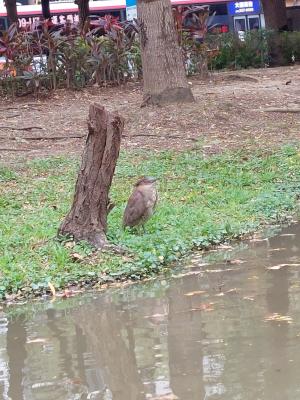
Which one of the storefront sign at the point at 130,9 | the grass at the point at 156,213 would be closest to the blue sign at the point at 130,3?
the storefront sign at the point at 130,9

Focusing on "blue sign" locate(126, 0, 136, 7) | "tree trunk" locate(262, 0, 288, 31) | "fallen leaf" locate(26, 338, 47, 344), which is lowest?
"fallen leaf" locate(26, 338, 47, 344)

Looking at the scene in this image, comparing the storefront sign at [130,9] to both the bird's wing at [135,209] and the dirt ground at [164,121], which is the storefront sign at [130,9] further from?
the bird's wing at [135,209]

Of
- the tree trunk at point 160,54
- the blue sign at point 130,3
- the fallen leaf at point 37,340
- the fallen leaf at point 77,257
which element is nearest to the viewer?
the fallen leaf at point 37,340

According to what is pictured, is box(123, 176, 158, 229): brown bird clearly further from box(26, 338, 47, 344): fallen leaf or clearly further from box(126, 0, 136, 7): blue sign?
box(126, 0, 136, 7): blue sign

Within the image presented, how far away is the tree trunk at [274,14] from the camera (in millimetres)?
26062

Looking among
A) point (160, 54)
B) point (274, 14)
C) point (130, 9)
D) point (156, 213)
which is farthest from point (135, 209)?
point (130, 9)

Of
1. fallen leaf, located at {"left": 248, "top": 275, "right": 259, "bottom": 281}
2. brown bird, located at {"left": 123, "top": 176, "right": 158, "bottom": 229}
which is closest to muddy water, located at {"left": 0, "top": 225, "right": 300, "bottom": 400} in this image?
fallen leaf, located at {"left": 248, "top": 275, "right": 259, "bottom": 281}

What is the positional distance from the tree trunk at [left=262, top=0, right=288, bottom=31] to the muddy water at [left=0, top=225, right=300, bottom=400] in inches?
808

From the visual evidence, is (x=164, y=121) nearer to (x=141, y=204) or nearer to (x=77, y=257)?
(x=141, y=204)

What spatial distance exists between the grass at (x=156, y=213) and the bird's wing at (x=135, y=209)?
0.15 meters

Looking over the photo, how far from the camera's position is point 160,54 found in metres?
15.0

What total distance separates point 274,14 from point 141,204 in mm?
20335

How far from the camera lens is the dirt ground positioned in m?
13.5

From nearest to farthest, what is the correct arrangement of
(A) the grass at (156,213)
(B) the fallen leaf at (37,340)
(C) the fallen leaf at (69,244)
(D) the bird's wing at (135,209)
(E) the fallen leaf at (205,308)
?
(B) the fallen leaf at (37,340), (E) the fallen leaf at (205,308), (A) the grass at (156,213), (C) the fallen leaf at (69,244), (D) the bird's wing at (135,209)
